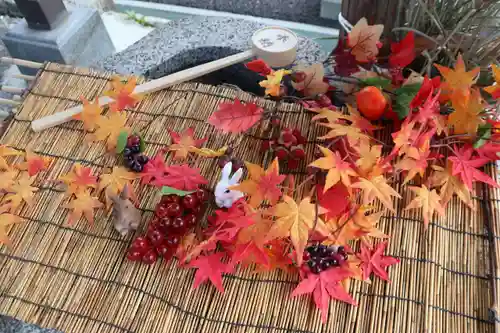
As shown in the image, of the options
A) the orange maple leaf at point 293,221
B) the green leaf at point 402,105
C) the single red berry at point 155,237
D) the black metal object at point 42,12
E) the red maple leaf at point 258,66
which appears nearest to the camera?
the orange maple leaf at point 293,221

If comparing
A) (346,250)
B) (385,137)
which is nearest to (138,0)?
(385,137)

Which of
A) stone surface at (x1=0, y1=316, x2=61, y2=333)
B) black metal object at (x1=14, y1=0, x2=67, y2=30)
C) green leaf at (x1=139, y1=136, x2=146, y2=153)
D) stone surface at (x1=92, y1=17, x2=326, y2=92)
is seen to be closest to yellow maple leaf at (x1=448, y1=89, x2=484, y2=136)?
stone surface at (x1=92, y1=17, x2=326, y2=92)

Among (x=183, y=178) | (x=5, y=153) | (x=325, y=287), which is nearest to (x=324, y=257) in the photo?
(x=325, y=287)

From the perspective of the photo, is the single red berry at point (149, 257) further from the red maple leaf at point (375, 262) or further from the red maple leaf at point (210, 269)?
the red maple leaf at point (375, 262)

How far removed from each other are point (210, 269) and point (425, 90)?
0.69m

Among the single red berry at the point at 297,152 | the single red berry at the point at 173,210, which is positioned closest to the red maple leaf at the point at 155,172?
the single red berry at the point at 173,210

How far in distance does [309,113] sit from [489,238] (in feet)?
1.86

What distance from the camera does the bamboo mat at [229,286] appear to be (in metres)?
0.94

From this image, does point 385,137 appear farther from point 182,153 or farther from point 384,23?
point 182,153

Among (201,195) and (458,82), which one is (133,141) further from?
(458,82)

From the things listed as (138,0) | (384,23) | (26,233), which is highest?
(384,23)

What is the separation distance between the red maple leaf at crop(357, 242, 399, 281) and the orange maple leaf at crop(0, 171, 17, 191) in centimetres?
94

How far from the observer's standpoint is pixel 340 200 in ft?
3.38

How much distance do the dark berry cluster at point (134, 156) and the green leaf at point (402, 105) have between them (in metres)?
0.70
